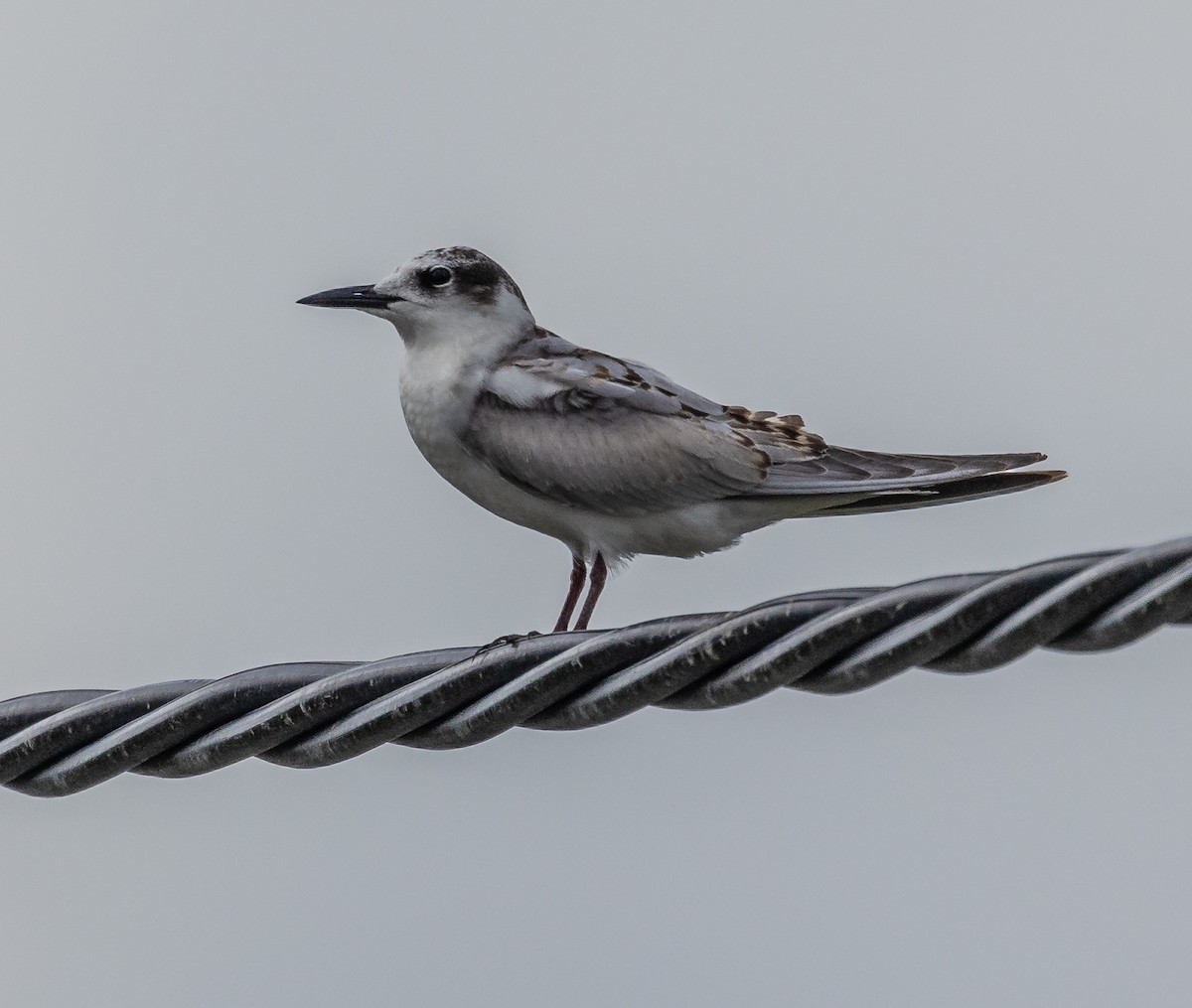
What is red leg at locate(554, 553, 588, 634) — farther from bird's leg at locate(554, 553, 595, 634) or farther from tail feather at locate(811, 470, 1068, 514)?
tail feather at locate(811, 470, 1068, 514)

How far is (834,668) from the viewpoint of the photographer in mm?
4551

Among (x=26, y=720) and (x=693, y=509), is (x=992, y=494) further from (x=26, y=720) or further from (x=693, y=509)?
(x=26, y=720)

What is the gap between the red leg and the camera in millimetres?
8266

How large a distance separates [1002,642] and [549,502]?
3909 mm

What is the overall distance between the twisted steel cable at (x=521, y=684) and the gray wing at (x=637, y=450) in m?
2.93

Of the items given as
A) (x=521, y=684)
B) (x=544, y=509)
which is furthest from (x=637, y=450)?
(x=521, y=684)

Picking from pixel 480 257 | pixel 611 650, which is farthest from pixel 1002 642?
pixel 480 257

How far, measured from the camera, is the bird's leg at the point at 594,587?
8.15 metres

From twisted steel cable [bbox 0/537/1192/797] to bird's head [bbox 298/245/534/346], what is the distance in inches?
149

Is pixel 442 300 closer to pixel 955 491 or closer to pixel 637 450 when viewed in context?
pixel 637 450

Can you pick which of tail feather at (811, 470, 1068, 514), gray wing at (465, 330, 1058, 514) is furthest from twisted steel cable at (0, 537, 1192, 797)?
gray wing at (465, 330, 1058, 514)

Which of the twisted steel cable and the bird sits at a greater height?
the bird

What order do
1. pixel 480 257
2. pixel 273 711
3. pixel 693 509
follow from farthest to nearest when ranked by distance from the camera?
pixel 480 257 → pixel 693 509 → pixel 273 711

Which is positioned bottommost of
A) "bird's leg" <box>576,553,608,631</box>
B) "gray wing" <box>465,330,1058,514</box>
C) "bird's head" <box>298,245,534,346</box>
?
"bird's leg" <box>576,553,608,631</box>
